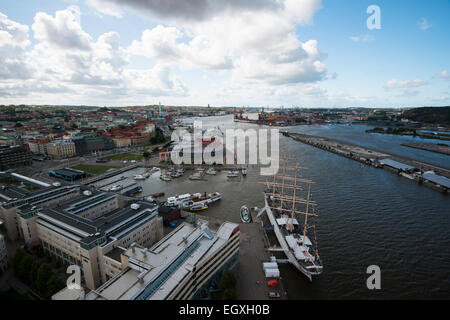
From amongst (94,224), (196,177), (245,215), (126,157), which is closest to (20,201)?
(94,224)

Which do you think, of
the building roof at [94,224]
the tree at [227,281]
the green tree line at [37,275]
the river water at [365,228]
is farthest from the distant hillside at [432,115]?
the green tree line at [37,275]

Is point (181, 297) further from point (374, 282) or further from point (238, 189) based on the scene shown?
point (238, 189)

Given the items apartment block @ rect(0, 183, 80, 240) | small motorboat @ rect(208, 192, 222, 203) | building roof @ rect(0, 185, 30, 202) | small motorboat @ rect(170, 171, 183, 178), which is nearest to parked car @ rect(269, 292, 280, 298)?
small motorboat @ rect(208, 192, 222, 203)

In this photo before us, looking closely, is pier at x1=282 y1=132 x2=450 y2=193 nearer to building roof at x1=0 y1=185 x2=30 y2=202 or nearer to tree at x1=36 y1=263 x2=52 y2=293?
tree at x1=36 y1=263 x2=52 y2=293

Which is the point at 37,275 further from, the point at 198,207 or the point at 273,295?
the point at 198,207
